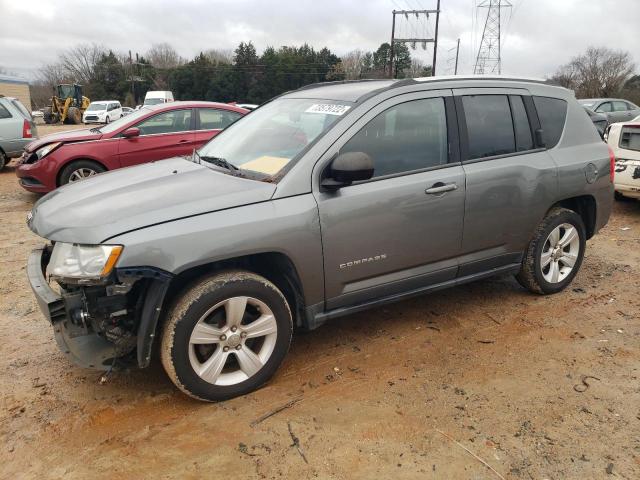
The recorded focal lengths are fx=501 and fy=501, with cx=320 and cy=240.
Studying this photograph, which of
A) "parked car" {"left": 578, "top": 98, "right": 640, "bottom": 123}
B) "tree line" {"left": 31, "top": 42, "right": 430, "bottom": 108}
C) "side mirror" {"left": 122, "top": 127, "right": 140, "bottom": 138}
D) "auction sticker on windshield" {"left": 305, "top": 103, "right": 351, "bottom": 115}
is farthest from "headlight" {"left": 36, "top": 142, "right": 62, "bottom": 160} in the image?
"tree line" {"left": 31, "top": 42, "right": 430, "bottom": 108}

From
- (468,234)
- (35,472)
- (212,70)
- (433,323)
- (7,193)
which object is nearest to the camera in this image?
(35,472)

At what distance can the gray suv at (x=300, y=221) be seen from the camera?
262cm

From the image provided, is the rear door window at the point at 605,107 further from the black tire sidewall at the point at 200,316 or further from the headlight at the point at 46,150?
the black tire sidewall at the point at 200,316

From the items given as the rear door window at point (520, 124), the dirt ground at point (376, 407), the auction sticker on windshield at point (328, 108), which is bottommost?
the dirt ground at point (376, 407)

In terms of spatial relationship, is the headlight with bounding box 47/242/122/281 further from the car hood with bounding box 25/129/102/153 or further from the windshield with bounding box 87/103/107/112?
the windshield with bounding box 87/103/107/112

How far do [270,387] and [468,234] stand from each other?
1747 millimetres

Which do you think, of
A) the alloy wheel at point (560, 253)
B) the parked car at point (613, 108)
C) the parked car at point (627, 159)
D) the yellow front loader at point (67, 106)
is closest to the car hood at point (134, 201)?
the alloy wheel at point (560, 253)

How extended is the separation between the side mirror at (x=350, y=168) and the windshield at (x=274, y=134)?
0.31 m

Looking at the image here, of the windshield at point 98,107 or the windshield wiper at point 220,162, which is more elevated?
the windshield wiper at point 220,162

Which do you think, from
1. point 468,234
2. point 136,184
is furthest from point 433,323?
point 136,184

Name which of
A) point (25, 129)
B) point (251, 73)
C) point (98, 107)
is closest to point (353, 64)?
point (251, 73)

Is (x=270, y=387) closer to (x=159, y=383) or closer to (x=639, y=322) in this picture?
(x=159, y=383)

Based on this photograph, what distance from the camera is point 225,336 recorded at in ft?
9.21

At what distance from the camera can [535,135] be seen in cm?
400
